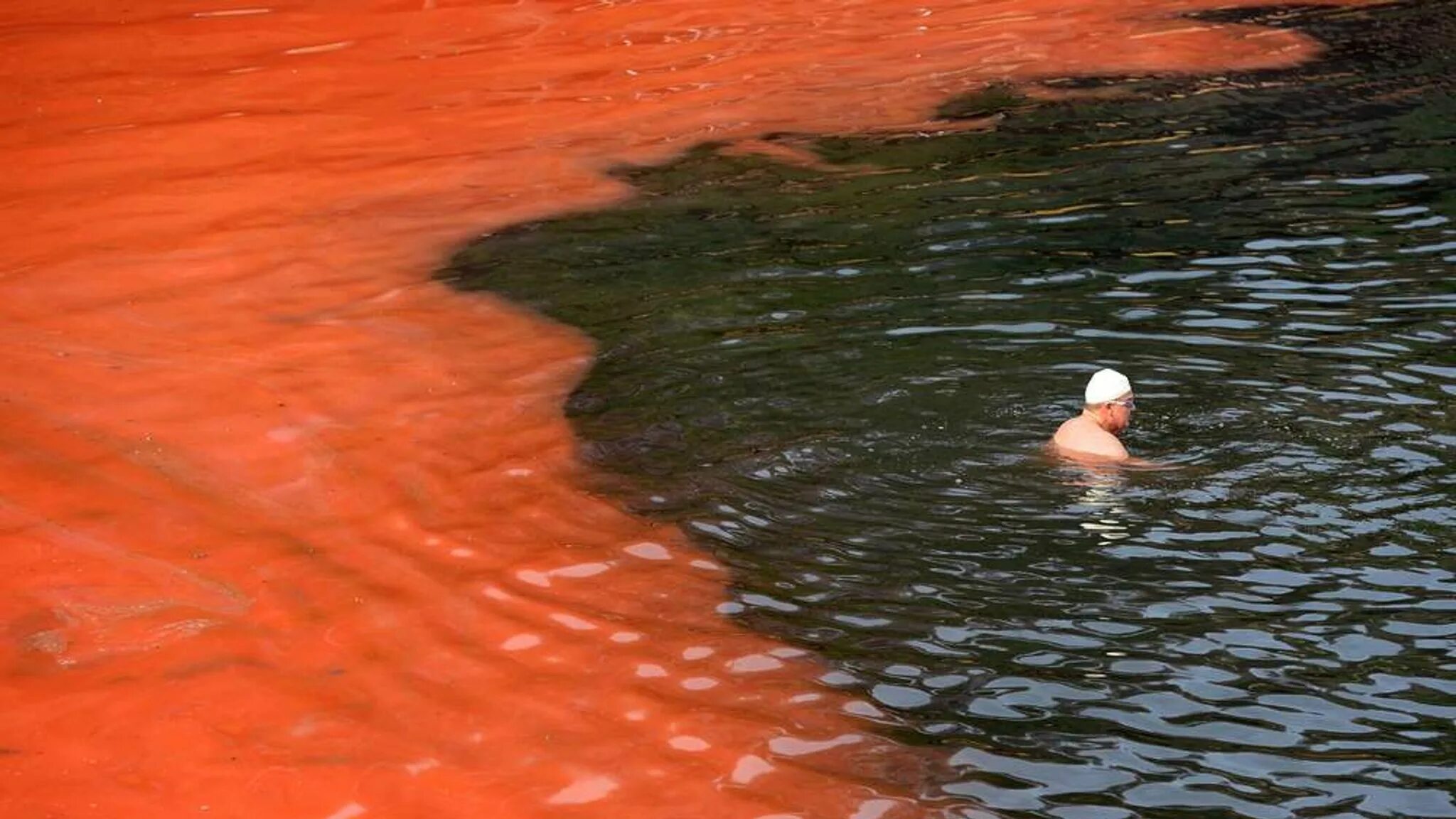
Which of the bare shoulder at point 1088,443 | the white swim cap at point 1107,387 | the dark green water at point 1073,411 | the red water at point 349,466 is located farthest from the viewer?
the white swim cap at point 1107,387

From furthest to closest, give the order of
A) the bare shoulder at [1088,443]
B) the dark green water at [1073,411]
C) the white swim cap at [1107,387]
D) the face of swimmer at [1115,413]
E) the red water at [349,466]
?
the white swim cap at [1107,387], the face of swimmer at [1115,413], the bare shoulder at [1088,443], the dark green water at [1073,411], the red water at [349,466]

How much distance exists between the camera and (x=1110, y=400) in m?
10.1

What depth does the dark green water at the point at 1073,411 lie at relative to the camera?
7.25 m

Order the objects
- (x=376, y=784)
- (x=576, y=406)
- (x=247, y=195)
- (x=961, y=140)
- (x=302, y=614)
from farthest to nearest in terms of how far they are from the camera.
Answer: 1. (x=961, y=140)
2. (x=247, y=195)
3. (x=576, y=406)
4. (x=302, y=614)
5. (x=376, y=784)

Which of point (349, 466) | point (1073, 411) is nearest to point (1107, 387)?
point (1073, 411)

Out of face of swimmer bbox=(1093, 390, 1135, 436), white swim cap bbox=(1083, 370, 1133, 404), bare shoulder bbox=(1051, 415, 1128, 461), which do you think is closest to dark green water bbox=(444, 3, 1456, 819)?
bare shoulder bbox=(1051, 415, 1128, 461)

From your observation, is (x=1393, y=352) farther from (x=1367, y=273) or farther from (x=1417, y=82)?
(x=1417, y=82)

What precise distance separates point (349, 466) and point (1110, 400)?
14.5 ft

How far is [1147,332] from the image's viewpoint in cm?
1162

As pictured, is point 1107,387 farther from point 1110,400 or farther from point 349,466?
point 349,466

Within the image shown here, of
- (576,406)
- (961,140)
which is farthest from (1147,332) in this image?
(961,140)

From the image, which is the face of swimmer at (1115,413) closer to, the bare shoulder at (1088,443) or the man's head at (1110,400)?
the man's head at (1110,400)

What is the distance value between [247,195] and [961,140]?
6559 millimetres

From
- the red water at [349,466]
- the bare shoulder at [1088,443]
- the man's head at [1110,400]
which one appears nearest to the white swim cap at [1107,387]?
the man's head at [1110,400]
